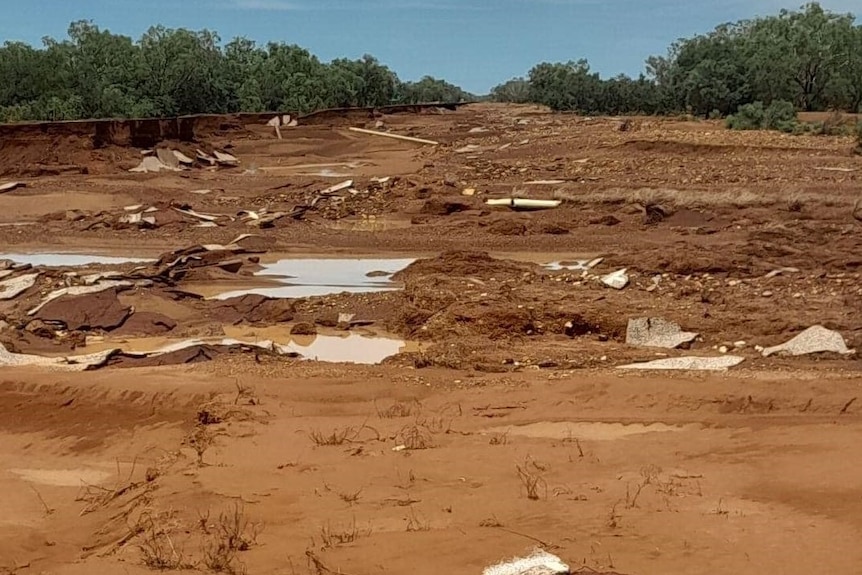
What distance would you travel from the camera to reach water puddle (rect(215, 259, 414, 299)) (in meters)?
14.0

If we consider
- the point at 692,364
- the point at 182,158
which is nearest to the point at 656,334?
the point at 692,364

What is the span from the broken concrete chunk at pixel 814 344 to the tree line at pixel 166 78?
33.5m

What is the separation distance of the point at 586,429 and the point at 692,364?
87.9 inches

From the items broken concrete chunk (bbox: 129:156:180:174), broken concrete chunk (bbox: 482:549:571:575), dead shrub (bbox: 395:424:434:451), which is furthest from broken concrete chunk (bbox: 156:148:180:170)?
broken concrete chunk (bbox: 482:549:571:575)

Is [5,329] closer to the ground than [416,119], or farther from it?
closer to the ground

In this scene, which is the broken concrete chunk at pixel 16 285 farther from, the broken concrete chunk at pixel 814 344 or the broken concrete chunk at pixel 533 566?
the broken concrete chunk at pixel 533 566

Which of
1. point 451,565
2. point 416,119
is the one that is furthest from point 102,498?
point 416,119

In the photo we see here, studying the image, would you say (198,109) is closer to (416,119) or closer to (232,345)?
(416,119)

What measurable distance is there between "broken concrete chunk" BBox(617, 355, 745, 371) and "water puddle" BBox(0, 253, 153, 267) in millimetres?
9792

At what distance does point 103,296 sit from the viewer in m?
12.9

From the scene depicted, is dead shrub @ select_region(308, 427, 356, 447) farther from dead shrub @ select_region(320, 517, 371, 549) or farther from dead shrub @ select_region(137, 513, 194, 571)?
dead shrub @ select_region(320, 517, 371, 549)

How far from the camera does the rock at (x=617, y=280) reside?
13.1m

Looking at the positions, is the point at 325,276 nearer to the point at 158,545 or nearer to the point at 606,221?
the point at 606,221

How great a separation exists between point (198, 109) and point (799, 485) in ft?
158
